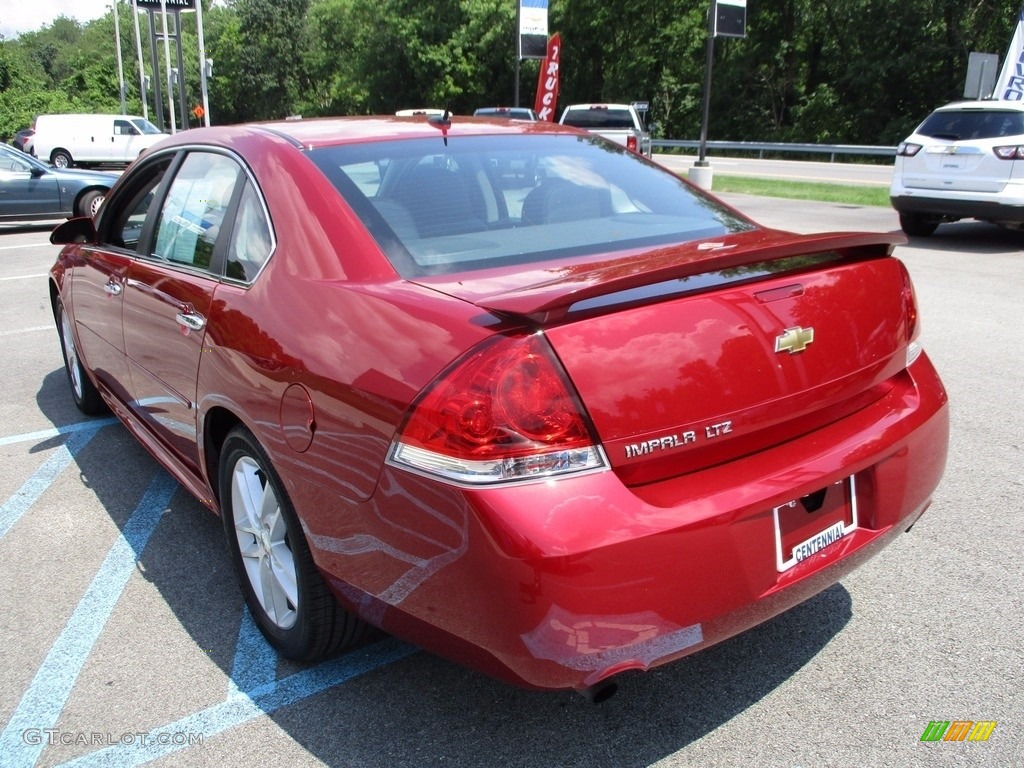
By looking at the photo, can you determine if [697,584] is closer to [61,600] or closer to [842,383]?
[842,383]

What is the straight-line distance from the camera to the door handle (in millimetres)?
3113

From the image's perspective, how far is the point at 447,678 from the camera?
9.36 feet

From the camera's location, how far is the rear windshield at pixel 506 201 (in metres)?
2.80

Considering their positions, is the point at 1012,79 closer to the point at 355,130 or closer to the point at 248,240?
the point at 355,130

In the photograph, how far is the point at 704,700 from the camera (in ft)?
8.84

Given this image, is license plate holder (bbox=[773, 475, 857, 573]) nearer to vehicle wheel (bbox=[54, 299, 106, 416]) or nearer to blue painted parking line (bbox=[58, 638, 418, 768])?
blue painted parking line (bbox=[58, 638, 418, 768])

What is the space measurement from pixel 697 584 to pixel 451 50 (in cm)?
5166

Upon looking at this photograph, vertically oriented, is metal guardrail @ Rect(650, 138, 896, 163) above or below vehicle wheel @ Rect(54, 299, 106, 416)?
above

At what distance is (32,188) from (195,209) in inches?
529

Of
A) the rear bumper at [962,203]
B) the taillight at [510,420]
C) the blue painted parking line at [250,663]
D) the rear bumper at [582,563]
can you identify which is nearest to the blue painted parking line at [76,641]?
the blue painted parking line at [250,663]

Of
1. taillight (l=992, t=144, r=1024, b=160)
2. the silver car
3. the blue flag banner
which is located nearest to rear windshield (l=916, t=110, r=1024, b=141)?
taillight (l=992, t=144, r=1024, b=160)

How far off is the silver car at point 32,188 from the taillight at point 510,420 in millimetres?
14367

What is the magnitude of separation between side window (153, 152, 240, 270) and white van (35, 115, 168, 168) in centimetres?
3143

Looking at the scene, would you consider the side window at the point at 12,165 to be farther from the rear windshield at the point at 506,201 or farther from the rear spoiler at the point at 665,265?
the rear spoiler at the point at 665,265
